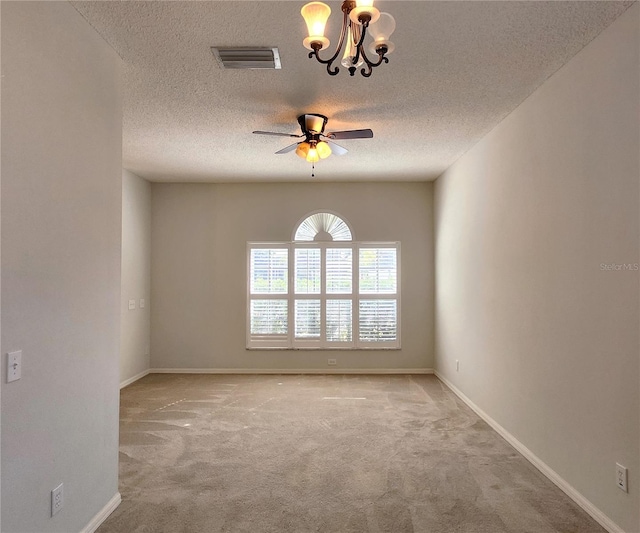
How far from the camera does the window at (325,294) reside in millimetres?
6609

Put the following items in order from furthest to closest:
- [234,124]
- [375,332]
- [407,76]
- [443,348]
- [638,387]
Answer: [375,332], [443,348], [234,124], [407,76], [638,387]

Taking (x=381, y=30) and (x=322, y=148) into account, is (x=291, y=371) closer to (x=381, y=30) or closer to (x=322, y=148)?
(x=322, y=148)

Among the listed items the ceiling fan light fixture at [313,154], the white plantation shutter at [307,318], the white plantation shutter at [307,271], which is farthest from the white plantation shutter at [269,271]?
the ceiling fan light fixture at [313,154]

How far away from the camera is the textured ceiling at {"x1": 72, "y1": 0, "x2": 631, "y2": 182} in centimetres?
242

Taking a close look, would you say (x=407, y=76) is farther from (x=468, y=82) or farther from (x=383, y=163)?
(x=383, y=163)

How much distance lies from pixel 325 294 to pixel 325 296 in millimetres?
29

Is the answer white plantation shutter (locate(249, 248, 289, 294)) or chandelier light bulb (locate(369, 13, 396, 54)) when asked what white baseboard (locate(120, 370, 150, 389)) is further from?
chandelier light bulb (locate(369, 13, 396, 54))

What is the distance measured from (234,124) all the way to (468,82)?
2032mm

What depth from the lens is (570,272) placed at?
2.92 meters

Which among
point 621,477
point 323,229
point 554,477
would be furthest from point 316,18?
point 323,229

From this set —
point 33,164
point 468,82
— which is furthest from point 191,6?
point 468,82

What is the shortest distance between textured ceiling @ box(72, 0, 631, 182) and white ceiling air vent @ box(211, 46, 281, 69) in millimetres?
57

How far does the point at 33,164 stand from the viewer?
6.53 feet

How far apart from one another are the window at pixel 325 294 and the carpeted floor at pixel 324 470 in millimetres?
1415
